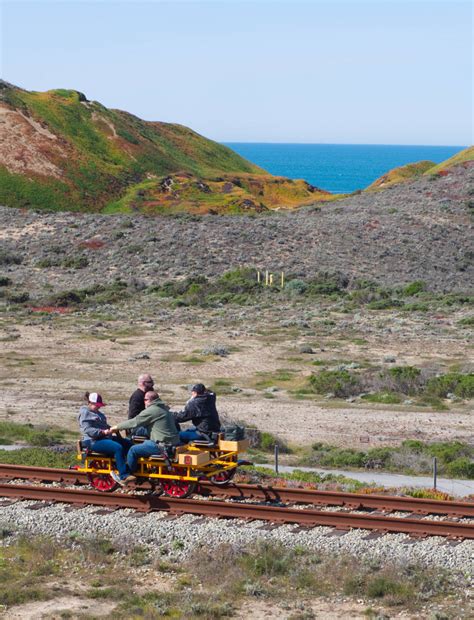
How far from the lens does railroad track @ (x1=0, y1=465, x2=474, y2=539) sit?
14320 mm

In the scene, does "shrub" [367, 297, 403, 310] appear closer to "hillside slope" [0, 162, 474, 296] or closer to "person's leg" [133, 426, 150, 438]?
"hillside slope" [0, 162, 474, 296]

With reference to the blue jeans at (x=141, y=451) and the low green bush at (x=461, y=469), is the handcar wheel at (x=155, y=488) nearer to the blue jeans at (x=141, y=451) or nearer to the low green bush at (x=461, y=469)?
the blue jeans at (x=141, y=451)

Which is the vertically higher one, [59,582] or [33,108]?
[33,108]

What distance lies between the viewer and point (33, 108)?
4043 inches

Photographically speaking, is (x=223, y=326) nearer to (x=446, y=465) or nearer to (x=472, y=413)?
(x=472, y=413)

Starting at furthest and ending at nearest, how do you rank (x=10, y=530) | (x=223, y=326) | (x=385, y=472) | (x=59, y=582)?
(x=223, y=326) < (x=385, y=472) < (x=10, y=530) < (x=59, y=582)

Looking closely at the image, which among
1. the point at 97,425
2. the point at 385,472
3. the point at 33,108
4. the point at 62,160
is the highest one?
the point at 33,108

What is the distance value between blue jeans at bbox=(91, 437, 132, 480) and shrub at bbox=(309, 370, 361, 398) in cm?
1595

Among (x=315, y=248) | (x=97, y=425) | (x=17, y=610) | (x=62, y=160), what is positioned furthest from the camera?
(x=62, y=160)

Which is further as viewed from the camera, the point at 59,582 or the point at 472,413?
the point at 472,413

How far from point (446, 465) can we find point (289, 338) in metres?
20.6

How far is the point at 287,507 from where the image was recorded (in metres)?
15.7

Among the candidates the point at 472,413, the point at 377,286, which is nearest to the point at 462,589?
the point at 472,413

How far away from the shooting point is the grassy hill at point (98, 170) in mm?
88750
